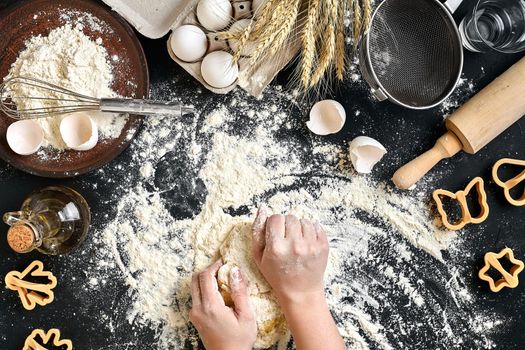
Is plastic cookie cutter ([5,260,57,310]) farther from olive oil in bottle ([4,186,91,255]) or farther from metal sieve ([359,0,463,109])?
metal sieve ([359,0,463,109])

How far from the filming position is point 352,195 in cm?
144

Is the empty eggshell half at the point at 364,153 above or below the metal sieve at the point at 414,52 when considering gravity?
below

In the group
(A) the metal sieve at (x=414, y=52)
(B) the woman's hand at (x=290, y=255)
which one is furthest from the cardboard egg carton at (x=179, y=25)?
(B) the woman's hand at (x=290, y=255)

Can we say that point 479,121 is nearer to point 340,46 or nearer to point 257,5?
point 340,46

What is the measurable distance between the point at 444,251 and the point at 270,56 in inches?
26.3

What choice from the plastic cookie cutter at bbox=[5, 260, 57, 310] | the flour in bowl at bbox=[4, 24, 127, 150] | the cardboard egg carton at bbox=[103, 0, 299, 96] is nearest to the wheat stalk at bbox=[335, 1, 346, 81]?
the cardboard egg carton at bbox=[103, 0, 299, 96]

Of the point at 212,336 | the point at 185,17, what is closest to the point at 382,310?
the point at 212,336

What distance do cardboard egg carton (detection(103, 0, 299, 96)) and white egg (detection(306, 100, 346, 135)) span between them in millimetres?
141

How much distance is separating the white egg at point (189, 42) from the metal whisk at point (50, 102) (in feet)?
0.41

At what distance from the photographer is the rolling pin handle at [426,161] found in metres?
1.36

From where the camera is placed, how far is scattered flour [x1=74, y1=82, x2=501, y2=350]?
56.0 inches

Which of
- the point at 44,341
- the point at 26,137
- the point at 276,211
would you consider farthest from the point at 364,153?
the point at 44,341

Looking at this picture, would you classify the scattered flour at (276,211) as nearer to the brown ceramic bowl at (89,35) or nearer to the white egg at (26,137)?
the brown ceramic bowl at (89,35)

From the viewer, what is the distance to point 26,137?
1.34 metres
